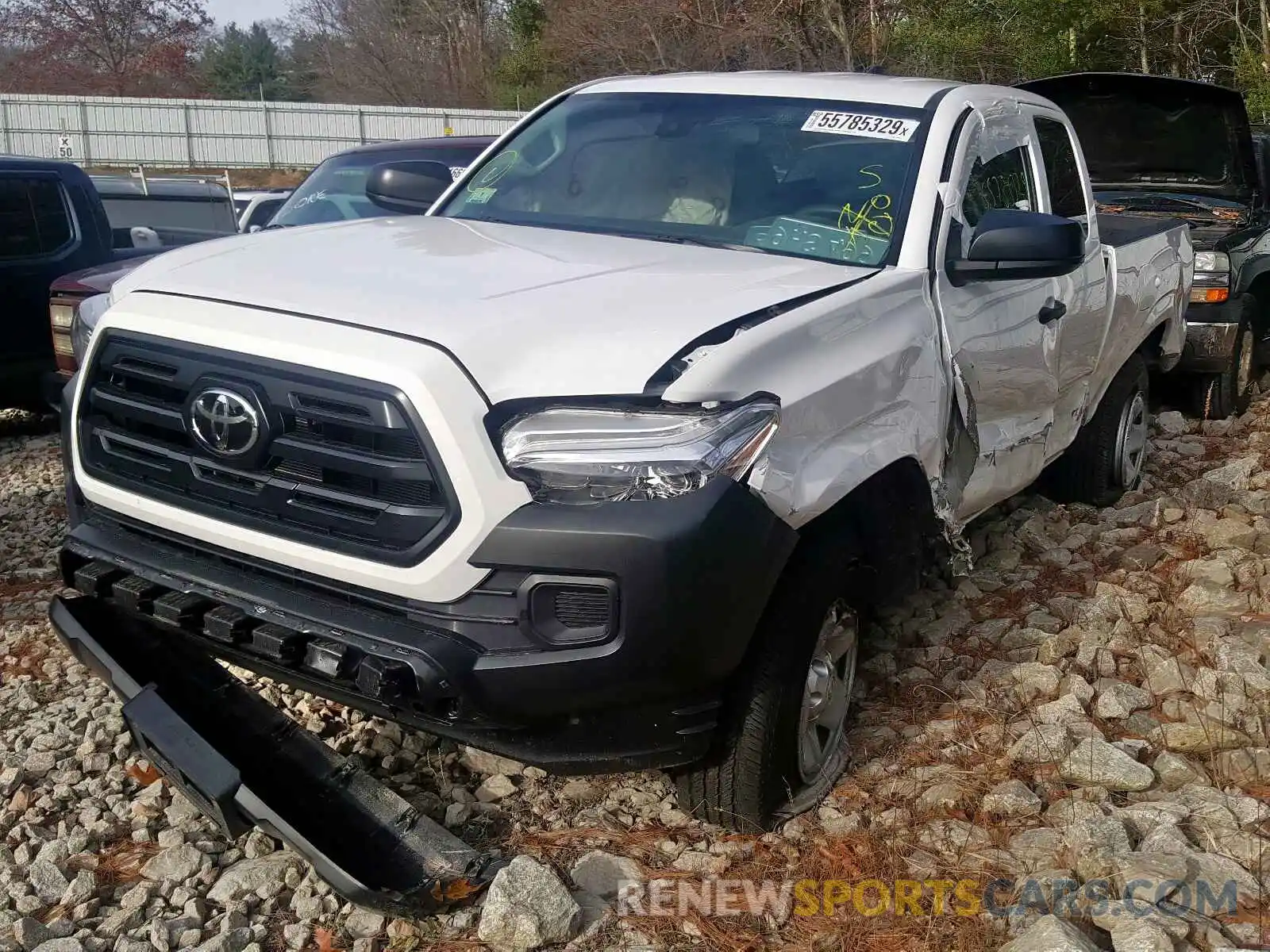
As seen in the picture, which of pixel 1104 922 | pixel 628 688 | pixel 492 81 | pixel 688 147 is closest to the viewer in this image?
pixel 628 688

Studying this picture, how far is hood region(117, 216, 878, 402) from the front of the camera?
2627mm

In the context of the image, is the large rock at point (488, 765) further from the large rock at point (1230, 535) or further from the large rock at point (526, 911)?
the large rock at point (1230, 535)

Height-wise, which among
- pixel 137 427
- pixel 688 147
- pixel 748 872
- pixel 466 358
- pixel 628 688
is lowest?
pixel 748 872

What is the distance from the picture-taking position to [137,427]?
3.01 metres

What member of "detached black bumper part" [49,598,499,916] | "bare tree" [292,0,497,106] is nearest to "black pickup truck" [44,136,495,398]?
"detached black bumper part" [49,598,499,916]

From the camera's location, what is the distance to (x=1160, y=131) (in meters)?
8.07

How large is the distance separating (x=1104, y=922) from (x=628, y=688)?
1.23 m

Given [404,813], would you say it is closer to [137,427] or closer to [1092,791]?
[137,427]

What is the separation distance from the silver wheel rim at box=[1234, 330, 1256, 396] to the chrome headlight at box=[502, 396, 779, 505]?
20.3 ft

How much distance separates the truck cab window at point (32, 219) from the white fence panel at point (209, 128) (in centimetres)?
2664

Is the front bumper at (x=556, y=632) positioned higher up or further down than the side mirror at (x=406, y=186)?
further down

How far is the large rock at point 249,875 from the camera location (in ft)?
9.68

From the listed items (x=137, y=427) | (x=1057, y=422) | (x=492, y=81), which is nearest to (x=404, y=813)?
(x=137, y=427)

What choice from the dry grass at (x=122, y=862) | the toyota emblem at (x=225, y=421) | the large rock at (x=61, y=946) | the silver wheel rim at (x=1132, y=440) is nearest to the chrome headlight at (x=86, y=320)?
the toyota emblem at (x=225, y=421)
